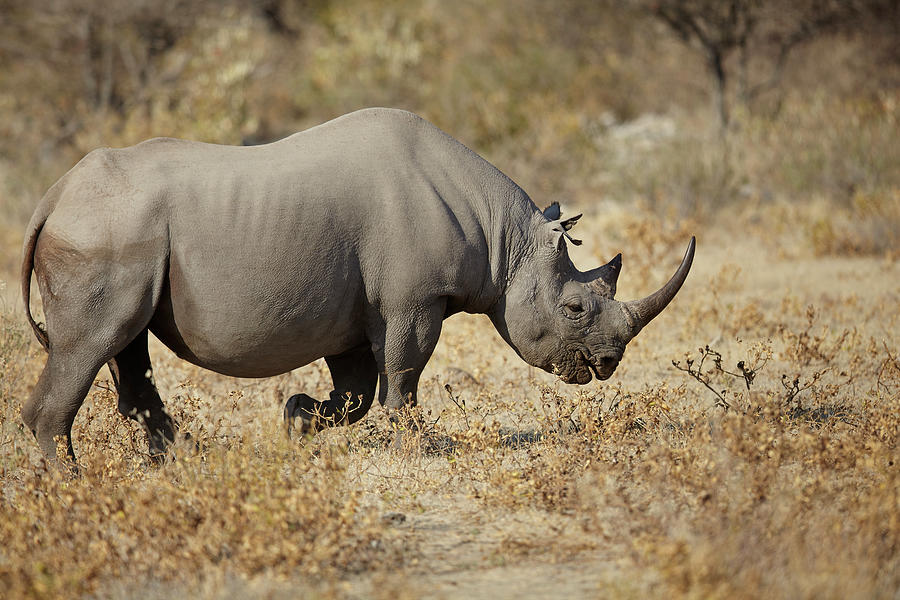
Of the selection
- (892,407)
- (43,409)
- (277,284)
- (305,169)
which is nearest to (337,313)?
(277,284)

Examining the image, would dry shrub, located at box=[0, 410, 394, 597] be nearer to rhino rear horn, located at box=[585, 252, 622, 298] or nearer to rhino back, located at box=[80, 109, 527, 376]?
rhino back, located at box=[80, 109, 527, 376]

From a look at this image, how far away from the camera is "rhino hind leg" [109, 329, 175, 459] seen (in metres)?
5.68

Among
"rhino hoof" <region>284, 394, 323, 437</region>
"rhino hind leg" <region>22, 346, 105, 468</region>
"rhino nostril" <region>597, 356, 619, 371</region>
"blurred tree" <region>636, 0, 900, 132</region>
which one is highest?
"blurred tree" <region>636, 0, 900, 132</region>

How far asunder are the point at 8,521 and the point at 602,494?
2.64 meters

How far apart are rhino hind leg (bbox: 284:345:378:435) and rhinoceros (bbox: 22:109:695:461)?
0.06 ft

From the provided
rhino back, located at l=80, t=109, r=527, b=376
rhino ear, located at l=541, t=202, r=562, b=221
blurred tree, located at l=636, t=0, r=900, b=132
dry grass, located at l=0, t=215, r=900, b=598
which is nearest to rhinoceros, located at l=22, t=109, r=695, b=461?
rhino back, located at l=80, t=109, r=527, b=376

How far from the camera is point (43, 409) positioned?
5.09 metres

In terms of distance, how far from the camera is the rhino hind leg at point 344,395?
19.0ft

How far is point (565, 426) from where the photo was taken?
5.65 m

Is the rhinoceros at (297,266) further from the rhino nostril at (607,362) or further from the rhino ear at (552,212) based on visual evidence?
the rhino ear at (552,212)

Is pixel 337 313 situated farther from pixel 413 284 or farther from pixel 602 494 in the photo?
pixel 602 494

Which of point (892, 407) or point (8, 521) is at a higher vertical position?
point (892, 407)

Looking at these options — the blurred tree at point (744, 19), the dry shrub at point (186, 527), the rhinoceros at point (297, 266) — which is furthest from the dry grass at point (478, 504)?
the blurred tree at point (744, 19)

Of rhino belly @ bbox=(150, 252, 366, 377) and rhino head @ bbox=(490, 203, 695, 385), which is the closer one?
rhino belly @ bbox=(150, 252, 366, 377)
